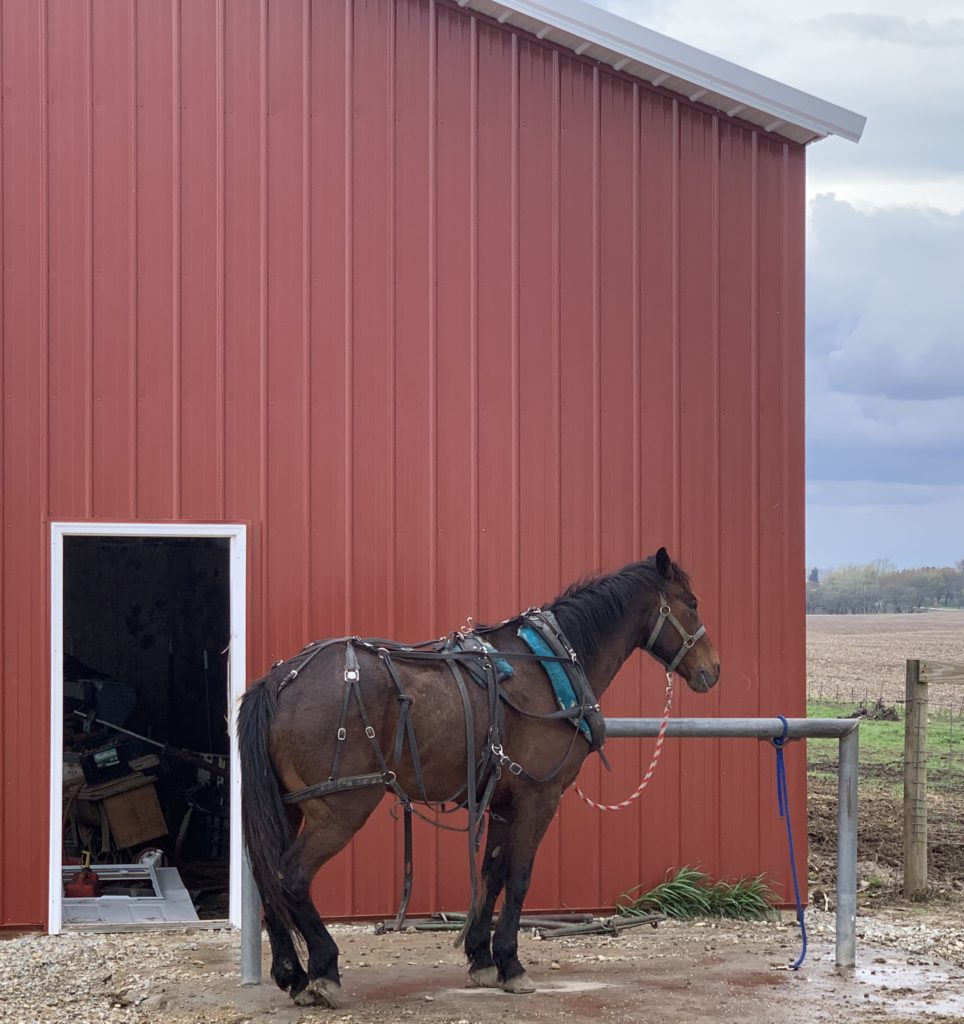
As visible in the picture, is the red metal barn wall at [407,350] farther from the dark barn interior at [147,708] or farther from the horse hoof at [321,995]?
the dark barn interior at [147,708]

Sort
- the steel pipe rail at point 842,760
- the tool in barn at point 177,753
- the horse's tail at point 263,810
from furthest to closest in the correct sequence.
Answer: the tool in barn at point 177,753
the steel pipe rail at point 842,760
the horse's tail at point 263,810

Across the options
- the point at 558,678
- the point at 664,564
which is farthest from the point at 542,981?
the point at 664,564

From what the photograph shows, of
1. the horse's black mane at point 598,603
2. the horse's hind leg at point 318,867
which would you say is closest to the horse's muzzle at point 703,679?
the horse's black mane at point 598,603

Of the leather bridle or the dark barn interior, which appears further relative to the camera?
the dark barn interior

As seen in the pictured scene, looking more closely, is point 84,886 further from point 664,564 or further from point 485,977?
point 664,564

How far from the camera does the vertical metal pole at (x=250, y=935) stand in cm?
589

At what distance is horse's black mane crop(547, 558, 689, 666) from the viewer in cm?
631

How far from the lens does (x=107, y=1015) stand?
5.51 m

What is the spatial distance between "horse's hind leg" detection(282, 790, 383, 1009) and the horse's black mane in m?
1.29

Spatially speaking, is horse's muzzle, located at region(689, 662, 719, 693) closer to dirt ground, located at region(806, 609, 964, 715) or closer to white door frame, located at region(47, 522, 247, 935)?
white door frame, located at region(47, 522, 247, 935)

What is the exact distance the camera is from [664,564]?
21.2ft

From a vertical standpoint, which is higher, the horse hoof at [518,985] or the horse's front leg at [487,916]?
the horse's front leg at [487,916]

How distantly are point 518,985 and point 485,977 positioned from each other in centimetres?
16

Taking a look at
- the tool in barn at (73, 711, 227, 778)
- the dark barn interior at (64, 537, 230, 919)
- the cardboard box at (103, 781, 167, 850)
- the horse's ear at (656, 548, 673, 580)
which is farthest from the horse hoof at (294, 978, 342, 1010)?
the tool in barn at (73, 711, 227, 778)
